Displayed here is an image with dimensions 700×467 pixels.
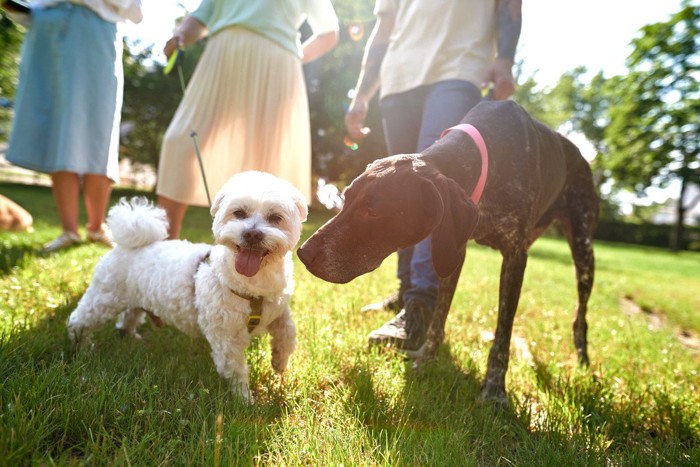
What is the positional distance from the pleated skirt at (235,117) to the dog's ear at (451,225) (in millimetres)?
2324

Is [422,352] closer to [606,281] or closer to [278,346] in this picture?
[278,346]

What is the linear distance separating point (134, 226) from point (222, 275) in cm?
86

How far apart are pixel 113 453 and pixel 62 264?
133 inches

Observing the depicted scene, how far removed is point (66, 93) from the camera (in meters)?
4.61

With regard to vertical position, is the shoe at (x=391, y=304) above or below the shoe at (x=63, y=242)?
below

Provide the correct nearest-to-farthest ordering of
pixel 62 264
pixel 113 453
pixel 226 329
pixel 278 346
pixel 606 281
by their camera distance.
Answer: pixel 113 453, pixel 226 329, pixel 278 346, pixel 62 264, pixel 606 281

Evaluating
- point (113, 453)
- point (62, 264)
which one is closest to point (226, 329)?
point (113, 453)

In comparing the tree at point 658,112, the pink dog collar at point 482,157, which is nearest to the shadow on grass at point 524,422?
the pink dog collar at point 482,157

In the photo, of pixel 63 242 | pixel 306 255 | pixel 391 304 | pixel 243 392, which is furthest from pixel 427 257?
pixel 63 242

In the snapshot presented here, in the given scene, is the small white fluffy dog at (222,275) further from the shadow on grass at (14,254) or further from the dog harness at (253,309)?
the shadow on grass at (14,254)

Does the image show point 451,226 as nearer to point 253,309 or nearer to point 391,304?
point 253,309

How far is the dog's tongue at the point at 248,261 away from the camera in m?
2.25

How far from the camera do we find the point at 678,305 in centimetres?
729

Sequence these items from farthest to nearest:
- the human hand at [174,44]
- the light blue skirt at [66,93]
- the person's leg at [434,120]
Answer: the light blue skirt at [66,93] → the human hand at [174,44] → the person's leg at [434,120]
